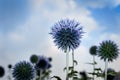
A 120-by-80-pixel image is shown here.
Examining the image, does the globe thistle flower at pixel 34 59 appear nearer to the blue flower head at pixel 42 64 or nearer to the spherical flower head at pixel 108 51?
the blue flower head at pixel 42 64

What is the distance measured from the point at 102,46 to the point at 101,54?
1.16 feet

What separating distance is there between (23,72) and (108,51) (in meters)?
2.97

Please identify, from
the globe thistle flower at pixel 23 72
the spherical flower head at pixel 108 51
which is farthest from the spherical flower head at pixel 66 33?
the globe thistle flower at pixel 23 72

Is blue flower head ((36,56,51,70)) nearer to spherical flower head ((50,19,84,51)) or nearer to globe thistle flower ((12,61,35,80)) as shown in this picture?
globe thistle flower ((12,61,35,80))

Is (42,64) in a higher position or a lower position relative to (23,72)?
higher

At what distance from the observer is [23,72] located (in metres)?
11.1

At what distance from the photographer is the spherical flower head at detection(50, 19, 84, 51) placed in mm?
8391

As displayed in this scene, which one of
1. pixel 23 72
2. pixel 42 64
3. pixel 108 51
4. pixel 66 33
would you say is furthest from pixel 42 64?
pixel 66 33

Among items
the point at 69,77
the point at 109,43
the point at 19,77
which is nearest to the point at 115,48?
the point at 109,43

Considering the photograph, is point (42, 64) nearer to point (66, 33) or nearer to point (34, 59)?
point (34, 59)

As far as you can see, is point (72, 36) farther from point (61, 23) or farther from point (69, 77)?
point (69, 77)

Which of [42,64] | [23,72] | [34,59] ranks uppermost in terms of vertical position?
[34,59]

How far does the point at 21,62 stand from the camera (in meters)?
11.7

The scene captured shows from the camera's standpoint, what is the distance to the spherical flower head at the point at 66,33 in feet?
27.5
